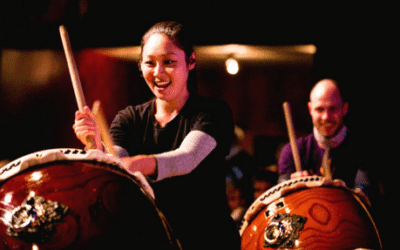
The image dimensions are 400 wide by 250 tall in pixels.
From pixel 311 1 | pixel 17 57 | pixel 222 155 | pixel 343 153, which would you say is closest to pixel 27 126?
pixel 17 57

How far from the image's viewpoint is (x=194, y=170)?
1.26 metres

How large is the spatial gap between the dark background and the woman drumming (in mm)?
1936

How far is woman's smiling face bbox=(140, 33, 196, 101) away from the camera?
129 centimetres

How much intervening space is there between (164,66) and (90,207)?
51 cm

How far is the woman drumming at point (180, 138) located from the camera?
3.93 feet

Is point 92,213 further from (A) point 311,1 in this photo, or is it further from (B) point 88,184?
(A) point 311,1

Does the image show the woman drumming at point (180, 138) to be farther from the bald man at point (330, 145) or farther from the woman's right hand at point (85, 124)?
the bald man at point (330, 145)

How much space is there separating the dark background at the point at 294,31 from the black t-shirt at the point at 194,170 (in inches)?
75.6

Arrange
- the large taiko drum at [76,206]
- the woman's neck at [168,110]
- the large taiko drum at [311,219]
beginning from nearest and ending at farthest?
the large taiko drum at [76,206] < the woman's neck at [168,110] < the large taiko drum at [311,219]

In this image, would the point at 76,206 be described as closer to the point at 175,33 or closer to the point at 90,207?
the point at 90,207

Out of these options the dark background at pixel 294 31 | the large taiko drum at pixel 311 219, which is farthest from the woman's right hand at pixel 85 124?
the dark background at pixel 294 31

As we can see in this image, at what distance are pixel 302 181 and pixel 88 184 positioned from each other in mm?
882

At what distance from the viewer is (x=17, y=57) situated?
4137mm

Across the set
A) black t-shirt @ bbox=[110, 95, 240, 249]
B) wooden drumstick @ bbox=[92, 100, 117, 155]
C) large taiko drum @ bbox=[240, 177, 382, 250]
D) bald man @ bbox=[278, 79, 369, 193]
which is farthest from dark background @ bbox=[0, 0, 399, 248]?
wooden drumstick @ bbox=[92, 100, 117, 155]
